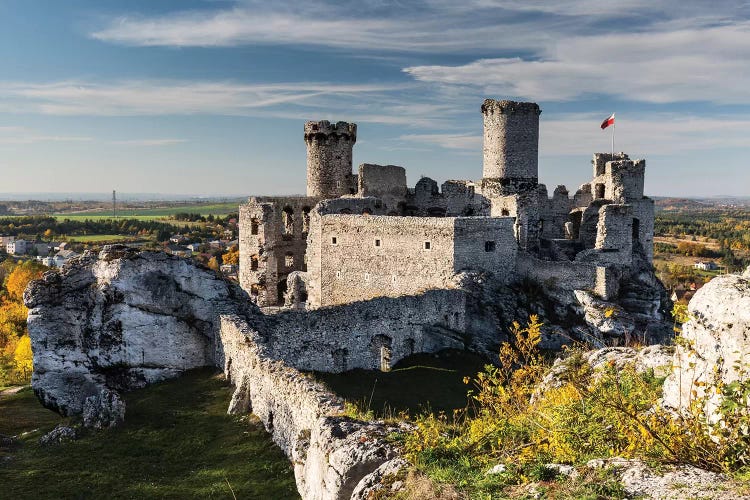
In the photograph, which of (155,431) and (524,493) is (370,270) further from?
(524,493)

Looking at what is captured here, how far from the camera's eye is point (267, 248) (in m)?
36.6

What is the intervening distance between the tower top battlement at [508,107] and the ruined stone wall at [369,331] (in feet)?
49.0

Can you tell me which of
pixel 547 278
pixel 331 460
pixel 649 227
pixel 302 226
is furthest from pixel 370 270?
pixel 331 460

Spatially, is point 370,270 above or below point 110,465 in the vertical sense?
above

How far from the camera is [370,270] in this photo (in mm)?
29641

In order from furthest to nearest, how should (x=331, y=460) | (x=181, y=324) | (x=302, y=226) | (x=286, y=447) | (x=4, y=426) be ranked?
(x=302, y=226) < (x=181, y=324) < (x=4, y=426) < (x=286, y=447) < (x=331, y=460)

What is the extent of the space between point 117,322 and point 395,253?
1382cm

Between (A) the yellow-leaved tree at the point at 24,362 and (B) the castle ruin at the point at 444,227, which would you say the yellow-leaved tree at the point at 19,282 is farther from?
(B) the castle ruin at the point at 444,227

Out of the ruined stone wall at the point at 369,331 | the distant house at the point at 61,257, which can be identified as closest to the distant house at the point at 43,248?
the distant house at the point at 61,257

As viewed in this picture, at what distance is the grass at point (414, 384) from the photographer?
744 inches

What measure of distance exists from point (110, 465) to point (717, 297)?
12.1m

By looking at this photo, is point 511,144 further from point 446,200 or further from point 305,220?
point 305,220

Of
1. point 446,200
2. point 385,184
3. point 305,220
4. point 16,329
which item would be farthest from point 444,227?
point 16,329

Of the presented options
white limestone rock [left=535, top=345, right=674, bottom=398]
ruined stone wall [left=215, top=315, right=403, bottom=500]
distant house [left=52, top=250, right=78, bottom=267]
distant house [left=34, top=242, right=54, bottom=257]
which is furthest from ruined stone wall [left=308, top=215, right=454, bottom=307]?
distant house [left=34, top=242, right=54, bottom=257]
